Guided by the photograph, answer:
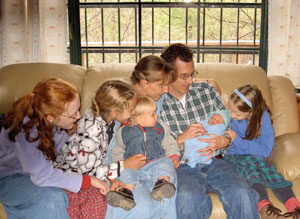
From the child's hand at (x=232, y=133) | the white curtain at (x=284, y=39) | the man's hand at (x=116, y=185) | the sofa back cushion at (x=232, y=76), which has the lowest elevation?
the man's hand at (x=116, y=185)

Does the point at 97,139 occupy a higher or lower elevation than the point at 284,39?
lower

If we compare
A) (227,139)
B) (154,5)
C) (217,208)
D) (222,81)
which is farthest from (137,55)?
(217,208)

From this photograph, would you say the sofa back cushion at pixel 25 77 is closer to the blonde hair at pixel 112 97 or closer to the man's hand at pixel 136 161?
the blonde hair at pixel 112 97

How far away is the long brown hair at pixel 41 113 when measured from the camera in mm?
1686

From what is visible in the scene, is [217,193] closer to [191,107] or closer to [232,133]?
[232,133]

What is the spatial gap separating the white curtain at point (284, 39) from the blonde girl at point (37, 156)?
208cm

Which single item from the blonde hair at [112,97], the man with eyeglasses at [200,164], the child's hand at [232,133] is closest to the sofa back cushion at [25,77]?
the blonde hair at [112,97]

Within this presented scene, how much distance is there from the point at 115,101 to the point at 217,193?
2.57 feet

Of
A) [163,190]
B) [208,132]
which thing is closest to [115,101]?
[163,190]

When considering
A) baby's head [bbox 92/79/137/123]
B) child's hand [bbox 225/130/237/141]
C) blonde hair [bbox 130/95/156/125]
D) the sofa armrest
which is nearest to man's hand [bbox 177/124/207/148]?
child's hand [bbox 225/130/237/141]

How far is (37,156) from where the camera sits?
1.69 meters

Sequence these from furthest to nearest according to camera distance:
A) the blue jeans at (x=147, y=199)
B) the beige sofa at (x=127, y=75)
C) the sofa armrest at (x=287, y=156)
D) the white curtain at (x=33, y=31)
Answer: the white curtain at (x=33, y=31) → the beige sofa at (x=127, y=75) → the sofa armrest at (x=287, y=156) → the blue jeans at (x=147, y=199)

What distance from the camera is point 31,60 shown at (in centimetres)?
312

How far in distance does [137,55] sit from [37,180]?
2.03 metres
